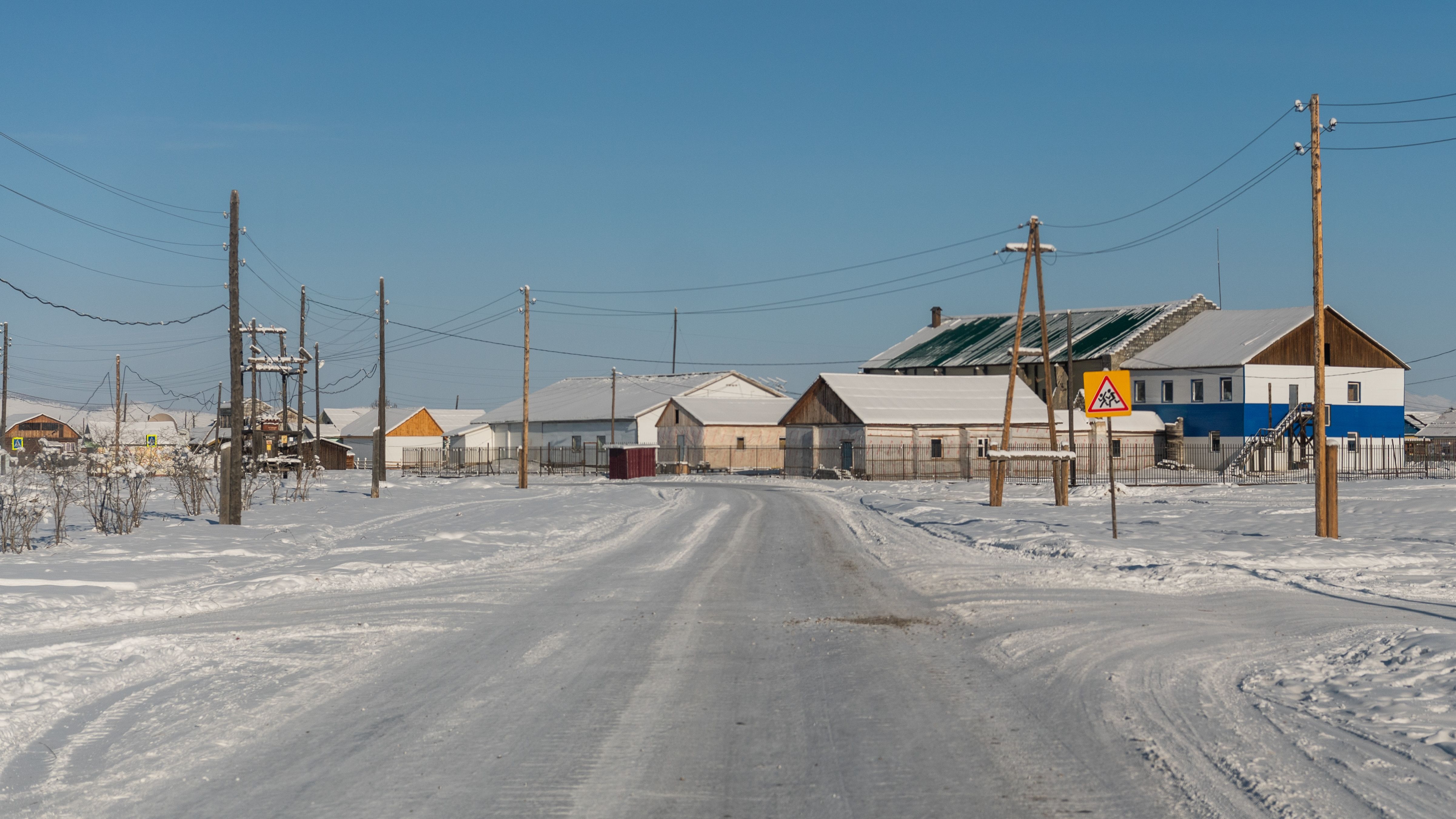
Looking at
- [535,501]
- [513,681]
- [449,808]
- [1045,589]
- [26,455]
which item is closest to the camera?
[449,808]

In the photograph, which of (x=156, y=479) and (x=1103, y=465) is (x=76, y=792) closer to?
(x=156, y=479)

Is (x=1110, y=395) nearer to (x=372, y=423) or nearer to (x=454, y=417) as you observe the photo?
(x=372, y=423)

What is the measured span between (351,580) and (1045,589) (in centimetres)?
902

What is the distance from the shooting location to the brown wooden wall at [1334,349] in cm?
6594

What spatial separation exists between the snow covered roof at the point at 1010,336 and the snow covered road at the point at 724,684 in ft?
196

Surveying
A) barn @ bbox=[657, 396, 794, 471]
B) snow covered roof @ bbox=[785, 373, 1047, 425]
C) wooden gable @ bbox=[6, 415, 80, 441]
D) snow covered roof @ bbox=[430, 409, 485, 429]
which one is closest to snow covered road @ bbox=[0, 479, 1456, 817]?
snow covered roof @ bbox=[785, 373, 1047, 425]

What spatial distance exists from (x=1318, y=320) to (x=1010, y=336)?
206 ft

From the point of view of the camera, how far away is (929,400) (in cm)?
6222

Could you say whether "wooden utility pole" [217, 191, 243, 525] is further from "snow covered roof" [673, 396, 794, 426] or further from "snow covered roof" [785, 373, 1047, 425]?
"snow covered roof" [673, 396, 794, 426]

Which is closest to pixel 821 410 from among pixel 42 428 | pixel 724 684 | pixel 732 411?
pixel 732 411

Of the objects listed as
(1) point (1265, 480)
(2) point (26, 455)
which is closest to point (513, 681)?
(2) point (26, 455)

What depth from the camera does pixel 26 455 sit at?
3953 centimetres

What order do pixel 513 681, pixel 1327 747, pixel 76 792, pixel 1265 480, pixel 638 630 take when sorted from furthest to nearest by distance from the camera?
pixel 1265 480 → pixel 638 630 → pixel 513 681 → pixel 1327 747 → pixel 76 792

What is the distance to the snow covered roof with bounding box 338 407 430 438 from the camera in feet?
320
